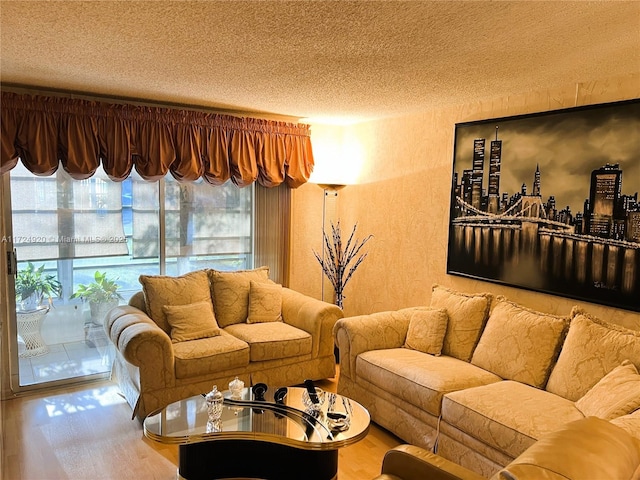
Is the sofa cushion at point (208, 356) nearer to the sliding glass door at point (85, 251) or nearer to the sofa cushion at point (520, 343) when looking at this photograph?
the sliding glass door at point (85, 251)

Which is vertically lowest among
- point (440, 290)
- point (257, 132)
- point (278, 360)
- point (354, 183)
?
point (278, 360)

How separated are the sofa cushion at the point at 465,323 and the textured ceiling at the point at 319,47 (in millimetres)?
1516

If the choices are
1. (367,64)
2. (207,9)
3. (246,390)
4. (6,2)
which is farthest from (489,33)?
(246,390)

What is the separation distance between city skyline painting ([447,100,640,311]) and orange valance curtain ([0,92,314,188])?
1.76 meters

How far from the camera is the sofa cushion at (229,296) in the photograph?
4.38m

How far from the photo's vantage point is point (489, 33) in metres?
2.29

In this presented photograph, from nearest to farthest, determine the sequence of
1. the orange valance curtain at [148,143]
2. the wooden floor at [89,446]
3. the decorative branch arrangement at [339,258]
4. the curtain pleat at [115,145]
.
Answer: the wooden floor at [89,446], the orange valance curtain at [148,143], the curtain pleat at [115,145], the decorative branch arrangement at [339,258]

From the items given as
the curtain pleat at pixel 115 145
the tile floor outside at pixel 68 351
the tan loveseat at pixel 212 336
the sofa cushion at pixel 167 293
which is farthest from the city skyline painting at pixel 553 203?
the tile floor outside at pixel 68 351

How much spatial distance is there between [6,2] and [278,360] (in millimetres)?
2955

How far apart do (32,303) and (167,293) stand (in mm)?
1093

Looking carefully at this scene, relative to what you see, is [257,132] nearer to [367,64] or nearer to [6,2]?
[367,64]

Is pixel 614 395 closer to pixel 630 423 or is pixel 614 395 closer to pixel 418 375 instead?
pixel 630 423

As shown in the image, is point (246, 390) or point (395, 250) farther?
point (395, 250)

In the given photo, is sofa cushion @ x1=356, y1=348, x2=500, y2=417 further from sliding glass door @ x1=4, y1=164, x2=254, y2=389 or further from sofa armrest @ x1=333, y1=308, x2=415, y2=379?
sliding glass door @ x1=4, y1=164, x2=254, y2=389
